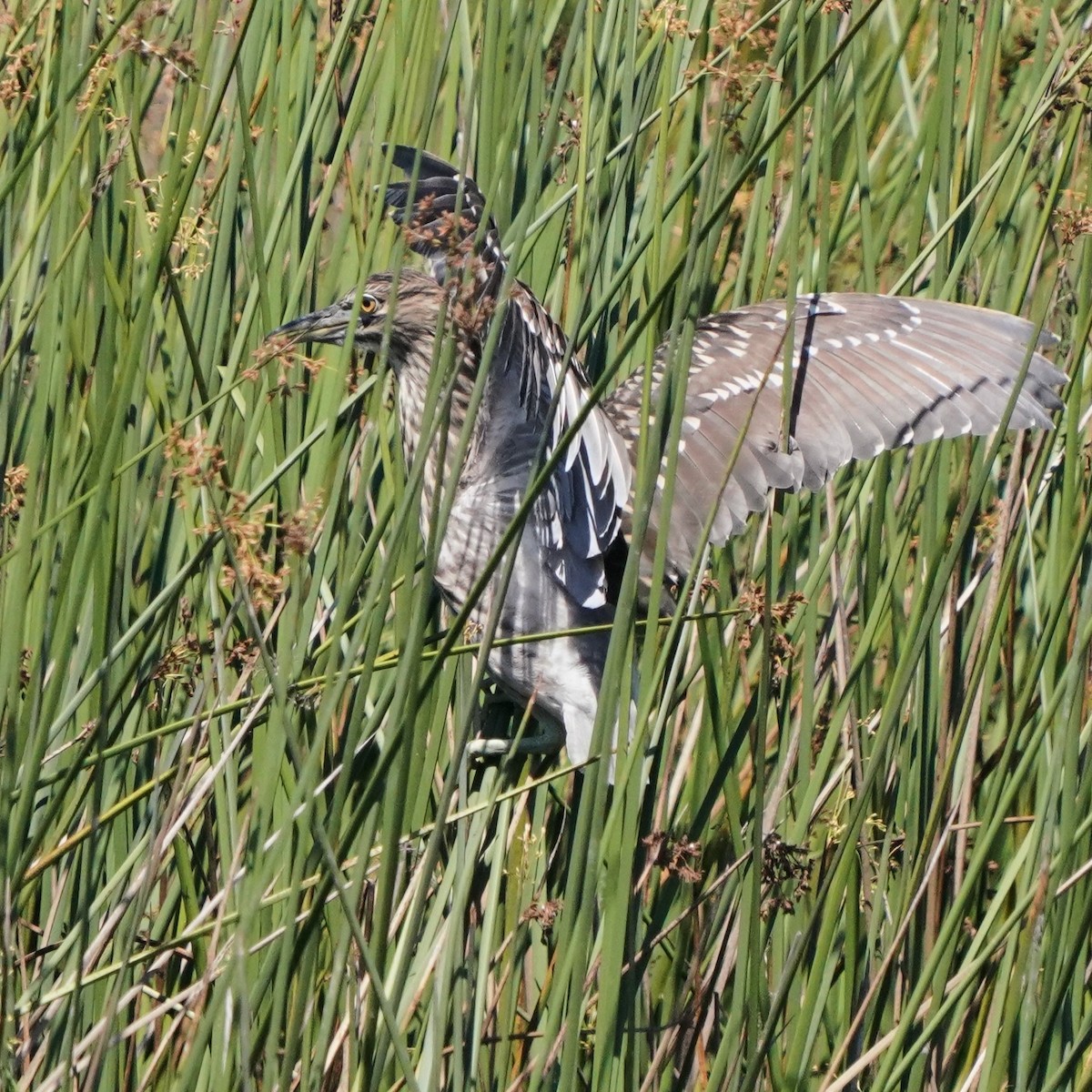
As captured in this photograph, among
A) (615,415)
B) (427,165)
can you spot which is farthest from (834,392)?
(427,165)

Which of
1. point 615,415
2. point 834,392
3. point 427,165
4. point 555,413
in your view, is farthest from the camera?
point 615,415

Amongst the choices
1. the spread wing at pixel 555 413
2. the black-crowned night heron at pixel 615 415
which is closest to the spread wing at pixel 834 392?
the black-crowned night heron at pixel 615 415

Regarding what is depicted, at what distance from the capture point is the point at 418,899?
1.17 m

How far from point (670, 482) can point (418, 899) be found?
0.44m

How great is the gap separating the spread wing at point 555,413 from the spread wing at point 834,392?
121 millimetres

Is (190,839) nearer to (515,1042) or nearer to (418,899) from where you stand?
(515,1042)

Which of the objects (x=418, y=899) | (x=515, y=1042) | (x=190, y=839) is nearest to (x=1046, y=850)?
(x=418, y=899)

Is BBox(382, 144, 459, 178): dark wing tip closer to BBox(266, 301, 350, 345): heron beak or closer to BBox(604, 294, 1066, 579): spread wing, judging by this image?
BBox(266, 301, 350, 345): heron beak

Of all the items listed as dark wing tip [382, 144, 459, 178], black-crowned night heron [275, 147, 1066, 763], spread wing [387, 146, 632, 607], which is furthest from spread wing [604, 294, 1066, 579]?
dark wing tip [382, 144, 459, 178]

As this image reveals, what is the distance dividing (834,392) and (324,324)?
0.79 meters

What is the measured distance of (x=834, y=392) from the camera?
2129 mm

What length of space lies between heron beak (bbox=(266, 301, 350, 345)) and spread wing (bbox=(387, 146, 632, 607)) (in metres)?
0.16

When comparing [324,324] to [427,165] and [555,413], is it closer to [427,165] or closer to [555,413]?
[427,165]

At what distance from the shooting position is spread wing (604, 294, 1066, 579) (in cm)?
193
